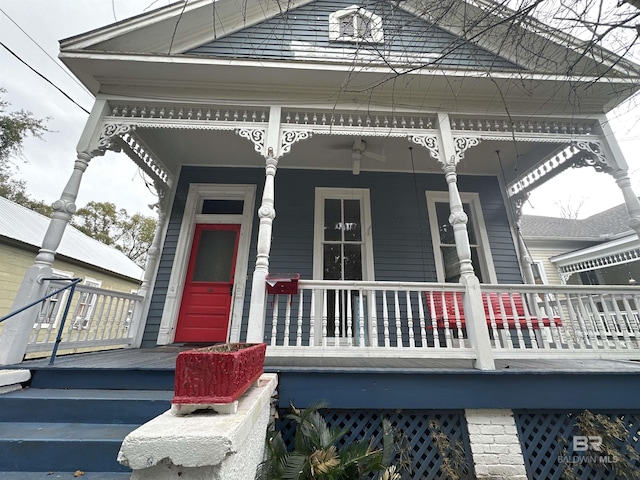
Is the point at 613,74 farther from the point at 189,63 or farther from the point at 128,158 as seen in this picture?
the point at 128,158

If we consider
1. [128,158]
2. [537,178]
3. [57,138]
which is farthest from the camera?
[57,138]

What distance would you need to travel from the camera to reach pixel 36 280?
2.58m

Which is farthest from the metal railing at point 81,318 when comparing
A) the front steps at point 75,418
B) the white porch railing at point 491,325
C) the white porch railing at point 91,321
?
the white porch railing at point 491,325

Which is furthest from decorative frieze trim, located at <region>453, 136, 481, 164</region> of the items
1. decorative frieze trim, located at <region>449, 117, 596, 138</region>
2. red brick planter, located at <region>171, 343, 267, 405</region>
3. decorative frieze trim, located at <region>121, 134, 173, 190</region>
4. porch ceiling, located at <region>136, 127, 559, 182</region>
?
decorative frieze trim, located at <region>121, 134, 173, 190</region>

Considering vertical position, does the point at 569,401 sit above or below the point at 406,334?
below

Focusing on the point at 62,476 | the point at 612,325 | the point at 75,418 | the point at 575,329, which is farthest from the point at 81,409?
the point at 612,325

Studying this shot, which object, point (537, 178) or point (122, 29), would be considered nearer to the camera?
point (122, 29)

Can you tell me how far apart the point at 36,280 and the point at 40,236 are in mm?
6544

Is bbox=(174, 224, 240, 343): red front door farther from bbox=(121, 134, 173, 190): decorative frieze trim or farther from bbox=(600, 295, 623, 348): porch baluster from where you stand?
bbox=(600, 295, 623, 348): porch baluster

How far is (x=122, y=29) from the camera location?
3.32 m

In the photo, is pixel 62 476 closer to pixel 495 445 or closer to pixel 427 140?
pixel 495 445

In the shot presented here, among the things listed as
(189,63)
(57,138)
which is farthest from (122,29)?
(57,138)

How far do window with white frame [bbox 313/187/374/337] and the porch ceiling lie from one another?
585 mm

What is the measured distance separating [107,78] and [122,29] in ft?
2.06
